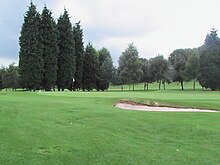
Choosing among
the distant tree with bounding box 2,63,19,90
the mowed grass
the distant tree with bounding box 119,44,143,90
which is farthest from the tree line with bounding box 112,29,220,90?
the mowed grass

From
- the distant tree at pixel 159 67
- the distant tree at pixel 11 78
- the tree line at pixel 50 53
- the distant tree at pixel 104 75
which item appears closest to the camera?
the tree line at pixel 50 53

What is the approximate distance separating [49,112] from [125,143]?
7.42 meters

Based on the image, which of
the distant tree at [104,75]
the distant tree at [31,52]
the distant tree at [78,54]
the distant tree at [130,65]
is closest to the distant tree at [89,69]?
the distant tree at [104,75]

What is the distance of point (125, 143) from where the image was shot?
11672 millimetres

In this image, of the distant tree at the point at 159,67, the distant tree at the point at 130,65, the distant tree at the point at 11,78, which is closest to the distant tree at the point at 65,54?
the distant tree at the point at 130,65

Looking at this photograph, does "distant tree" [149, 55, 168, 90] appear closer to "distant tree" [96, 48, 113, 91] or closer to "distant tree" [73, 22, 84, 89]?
"distant tree" [96, 48, 113, 91]

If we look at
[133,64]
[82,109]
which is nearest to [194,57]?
[133,64]

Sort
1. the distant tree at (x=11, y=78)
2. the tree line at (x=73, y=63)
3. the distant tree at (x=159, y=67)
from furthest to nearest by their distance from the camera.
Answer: the distant tree at (x=11, y=78), the distant tree at (x=159, y=67), the tree line at (x=73, y=63)

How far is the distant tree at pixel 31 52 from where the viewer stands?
70.6 meters

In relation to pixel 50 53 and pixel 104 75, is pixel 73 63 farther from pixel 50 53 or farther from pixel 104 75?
pixel 104 75

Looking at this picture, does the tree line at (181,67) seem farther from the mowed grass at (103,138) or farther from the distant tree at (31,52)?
the mowed grass at (103,138)

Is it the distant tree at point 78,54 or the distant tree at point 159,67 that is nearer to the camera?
the distant tree at point 78,54

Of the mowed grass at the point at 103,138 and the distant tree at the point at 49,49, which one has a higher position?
the distant tree at the point at 49,49

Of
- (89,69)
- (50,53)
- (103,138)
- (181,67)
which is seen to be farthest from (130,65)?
(103,138)
